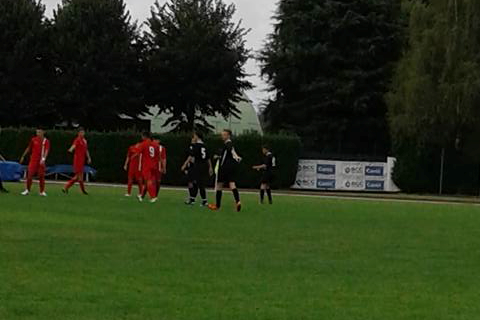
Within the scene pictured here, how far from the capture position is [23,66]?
6091 cm

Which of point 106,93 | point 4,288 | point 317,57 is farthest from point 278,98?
point 4,288

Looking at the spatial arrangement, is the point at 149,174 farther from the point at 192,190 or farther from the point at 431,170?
the point at 431,170

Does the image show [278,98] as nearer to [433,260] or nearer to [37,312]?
[433,260]

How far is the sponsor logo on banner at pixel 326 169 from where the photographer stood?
54656 millimetres

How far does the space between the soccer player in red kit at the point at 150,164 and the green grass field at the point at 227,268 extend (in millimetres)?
5834

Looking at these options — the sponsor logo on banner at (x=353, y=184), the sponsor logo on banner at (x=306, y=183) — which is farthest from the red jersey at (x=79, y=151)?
the sponsor logo on banner at (x=353, y=184)

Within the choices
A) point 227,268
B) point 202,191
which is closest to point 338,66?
point 202,191

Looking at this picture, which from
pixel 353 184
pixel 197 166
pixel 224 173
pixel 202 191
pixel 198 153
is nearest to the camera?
pixel 224 173

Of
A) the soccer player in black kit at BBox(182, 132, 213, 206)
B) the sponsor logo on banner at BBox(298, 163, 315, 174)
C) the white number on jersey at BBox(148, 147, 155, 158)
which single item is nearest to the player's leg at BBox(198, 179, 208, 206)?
the soccer player in black kit at BBox(182, 132, 213, 206)

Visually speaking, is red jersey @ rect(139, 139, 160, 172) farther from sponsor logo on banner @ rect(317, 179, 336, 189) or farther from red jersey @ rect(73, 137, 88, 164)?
sponsor logo on banner @ rect(317, 179, 336, 189)

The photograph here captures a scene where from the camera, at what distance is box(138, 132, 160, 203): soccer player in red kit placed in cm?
2783

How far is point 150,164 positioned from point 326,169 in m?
27.6

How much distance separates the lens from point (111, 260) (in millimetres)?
→ 12742

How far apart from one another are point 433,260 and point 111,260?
4666 mm
